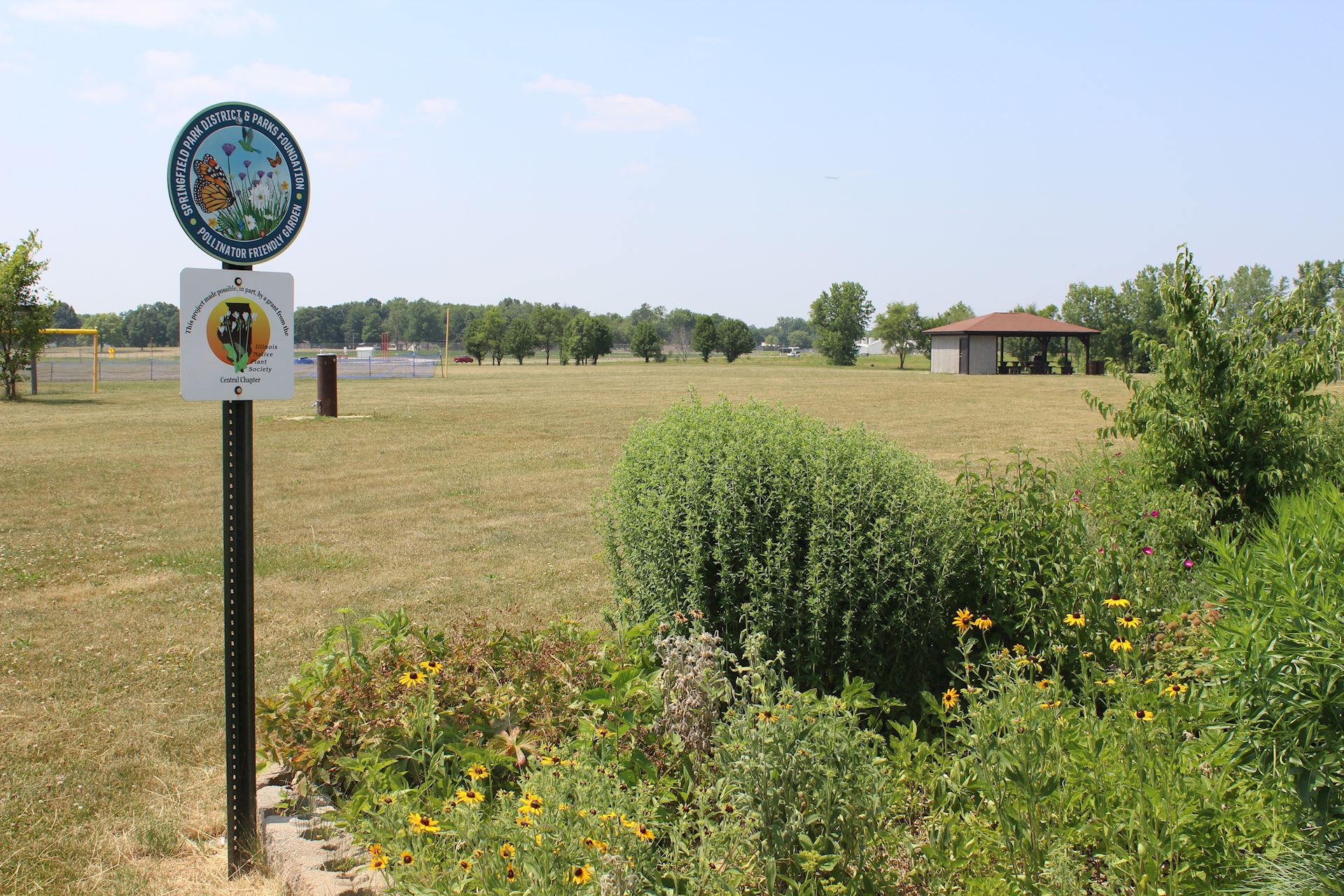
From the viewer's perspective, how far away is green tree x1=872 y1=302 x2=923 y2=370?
3278 inches

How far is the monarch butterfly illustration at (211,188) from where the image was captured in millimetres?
2877

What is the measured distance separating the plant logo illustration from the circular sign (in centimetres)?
15

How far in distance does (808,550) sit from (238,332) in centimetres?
229

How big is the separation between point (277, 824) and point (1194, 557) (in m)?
4.84

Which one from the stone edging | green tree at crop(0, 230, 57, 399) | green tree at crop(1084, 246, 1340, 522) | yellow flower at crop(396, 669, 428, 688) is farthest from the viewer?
green tree at crop(0, 230, 57, 399)

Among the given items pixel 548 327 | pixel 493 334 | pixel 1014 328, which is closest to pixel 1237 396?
pixel 1014 328

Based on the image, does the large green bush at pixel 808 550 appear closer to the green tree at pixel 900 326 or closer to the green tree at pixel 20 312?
the green tree at pixel 20 312

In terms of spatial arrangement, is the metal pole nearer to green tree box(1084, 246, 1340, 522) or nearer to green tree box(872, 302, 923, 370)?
green tree box(1084, 246, 1340, 522)

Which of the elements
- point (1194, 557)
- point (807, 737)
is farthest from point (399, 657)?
point (1194, 557)

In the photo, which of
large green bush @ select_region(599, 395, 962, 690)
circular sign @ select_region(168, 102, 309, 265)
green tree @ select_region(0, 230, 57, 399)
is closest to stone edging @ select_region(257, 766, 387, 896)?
large green bush @ select_region(599, 395, 962, 690)

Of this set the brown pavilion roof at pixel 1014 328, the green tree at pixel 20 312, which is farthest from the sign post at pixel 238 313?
the brown pavilion roof at pixel 1014 328

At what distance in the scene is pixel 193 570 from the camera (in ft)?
24.0

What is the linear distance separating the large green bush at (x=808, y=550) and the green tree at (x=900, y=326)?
8033 centimetres

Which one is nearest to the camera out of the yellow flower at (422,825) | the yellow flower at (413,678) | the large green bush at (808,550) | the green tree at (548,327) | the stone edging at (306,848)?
the yellow flower at (422,825)
